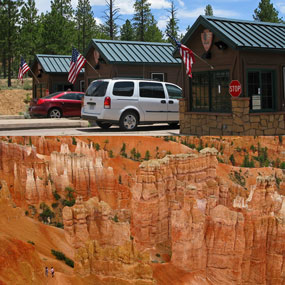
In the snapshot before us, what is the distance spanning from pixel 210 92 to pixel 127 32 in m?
31.2

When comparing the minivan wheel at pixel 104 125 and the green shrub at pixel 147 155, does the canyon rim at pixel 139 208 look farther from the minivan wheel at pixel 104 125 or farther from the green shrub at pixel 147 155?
the minivan wheel at pixel 104 125

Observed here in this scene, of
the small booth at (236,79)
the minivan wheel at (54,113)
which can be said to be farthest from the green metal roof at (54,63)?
the small booth at (236,79)

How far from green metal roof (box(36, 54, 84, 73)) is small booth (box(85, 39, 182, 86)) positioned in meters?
5.59

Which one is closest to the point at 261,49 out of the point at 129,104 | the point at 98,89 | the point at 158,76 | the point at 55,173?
the point at 129,104

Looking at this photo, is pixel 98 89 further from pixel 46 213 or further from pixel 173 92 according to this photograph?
pixel 46 213

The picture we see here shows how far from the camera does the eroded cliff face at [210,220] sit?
34.1 ft

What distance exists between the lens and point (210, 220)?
12.2m

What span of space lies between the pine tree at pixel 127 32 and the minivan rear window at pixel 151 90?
29.2 metres

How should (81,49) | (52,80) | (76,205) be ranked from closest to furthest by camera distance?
(76,205) < (52,80) < (81,49)

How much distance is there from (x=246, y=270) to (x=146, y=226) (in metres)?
3.08

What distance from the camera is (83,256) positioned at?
875cm

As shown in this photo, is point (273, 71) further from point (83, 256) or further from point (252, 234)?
point (83, 256)

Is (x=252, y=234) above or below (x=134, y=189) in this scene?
below

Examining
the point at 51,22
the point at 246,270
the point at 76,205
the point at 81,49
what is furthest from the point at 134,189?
the point at 81,49
